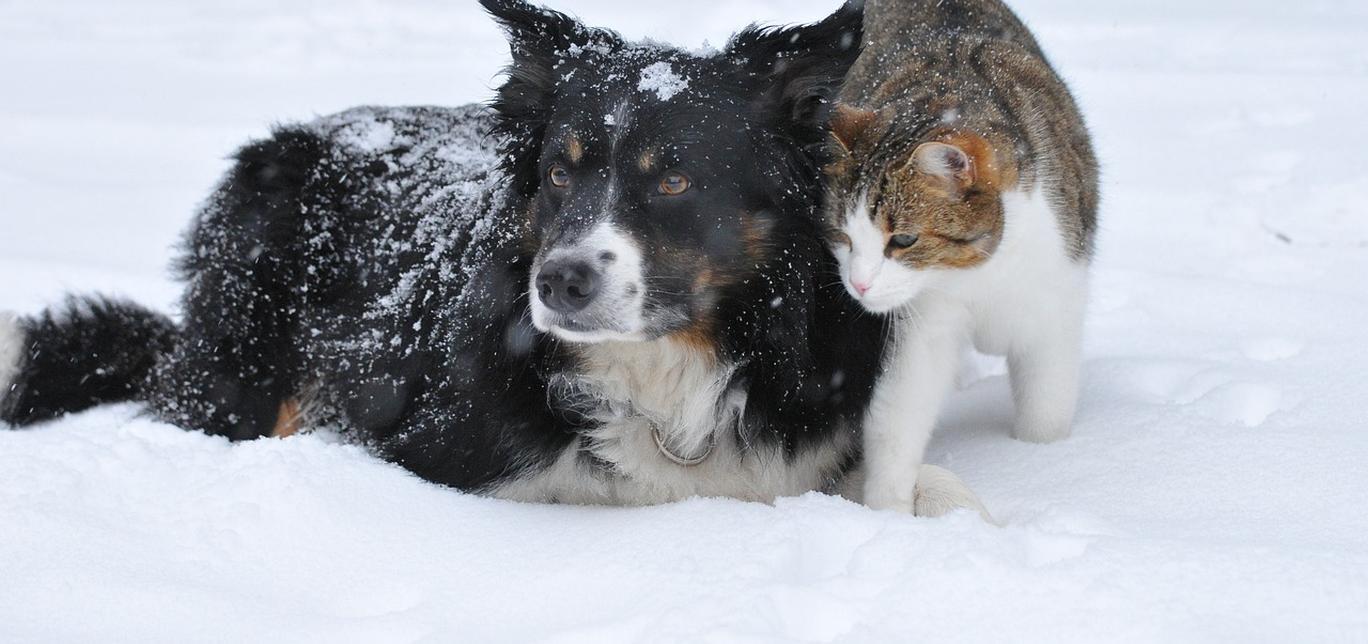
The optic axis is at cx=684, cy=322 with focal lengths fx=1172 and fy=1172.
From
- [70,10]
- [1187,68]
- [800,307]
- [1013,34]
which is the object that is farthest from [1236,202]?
[70,10]

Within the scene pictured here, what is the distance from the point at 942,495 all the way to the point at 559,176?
1309mm

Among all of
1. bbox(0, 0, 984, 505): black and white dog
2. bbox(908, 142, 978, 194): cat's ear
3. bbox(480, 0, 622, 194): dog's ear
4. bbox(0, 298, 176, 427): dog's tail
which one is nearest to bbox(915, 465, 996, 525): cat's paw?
A: bbox(0, 0, 984, 505): black and white dog

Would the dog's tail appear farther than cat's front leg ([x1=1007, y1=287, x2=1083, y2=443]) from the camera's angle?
Yes

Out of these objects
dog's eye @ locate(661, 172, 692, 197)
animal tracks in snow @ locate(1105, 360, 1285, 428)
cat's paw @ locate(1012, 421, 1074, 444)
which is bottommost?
cat's paw @ locate(1012, 421, 1074, 444)

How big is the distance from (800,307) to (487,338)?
2.98 feet

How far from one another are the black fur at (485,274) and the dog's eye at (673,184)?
0.11 feet

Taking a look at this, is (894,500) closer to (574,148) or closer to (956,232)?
(956,232)

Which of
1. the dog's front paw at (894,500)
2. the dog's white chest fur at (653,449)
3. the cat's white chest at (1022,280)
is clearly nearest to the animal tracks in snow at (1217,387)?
the cat's white chest at (1022,280)

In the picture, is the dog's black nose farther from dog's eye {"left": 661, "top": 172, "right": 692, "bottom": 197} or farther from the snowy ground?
the snowy ground

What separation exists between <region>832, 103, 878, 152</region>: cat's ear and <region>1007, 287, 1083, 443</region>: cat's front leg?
77 cm

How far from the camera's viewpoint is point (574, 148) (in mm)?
3061

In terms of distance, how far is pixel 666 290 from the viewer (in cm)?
295

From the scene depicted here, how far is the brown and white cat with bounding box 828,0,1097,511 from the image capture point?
296 centimetres

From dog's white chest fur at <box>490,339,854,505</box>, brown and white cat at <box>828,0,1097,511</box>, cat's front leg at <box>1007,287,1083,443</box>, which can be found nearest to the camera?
brown and white cat at <box>828,0,1097,511</box>
